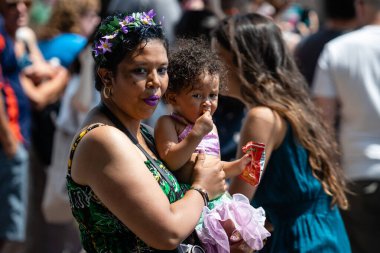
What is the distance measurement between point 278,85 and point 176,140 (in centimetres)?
89

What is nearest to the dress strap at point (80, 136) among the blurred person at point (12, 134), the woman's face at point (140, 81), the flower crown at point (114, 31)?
the woman's face at point (140, 81)

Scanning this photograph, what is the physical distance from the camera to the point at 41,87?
6512 millimetres

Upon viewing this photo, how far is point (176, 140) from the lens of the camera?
2.99 meters

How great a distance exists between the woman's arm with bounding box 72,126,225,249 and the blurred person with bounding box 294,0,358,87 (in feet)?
10.6

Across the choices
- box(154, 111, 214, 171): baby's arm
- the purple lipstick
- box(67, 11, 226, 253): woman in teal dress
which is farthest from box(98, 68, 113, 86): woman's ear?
box(154, 111, 214, 171): baby's arm

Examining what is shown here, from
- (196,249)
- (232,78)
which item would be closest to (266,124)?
(232,78)

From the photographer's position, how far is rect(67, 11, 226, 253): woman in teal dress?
262 cm

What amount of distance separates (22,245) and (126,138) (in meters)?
4.12

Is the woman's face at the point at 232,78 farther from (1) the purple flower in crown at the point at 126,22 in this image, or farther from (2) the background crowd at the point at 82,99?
(1) the purple flower in crown at the point at 126,22

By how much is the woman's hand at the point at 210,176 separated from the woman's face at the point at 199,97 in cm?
16

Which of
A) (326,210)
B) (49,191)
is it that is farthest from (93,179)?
(49,191)

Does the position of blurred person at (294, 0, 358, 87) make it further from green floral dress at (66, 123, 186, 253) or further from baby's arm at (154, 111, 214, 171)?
green floral dress at (66, 123, 186, 253)

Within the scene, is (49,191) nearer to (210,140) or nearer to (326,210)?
(326,210)

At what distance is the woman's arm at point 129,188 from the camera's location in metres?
2.61
